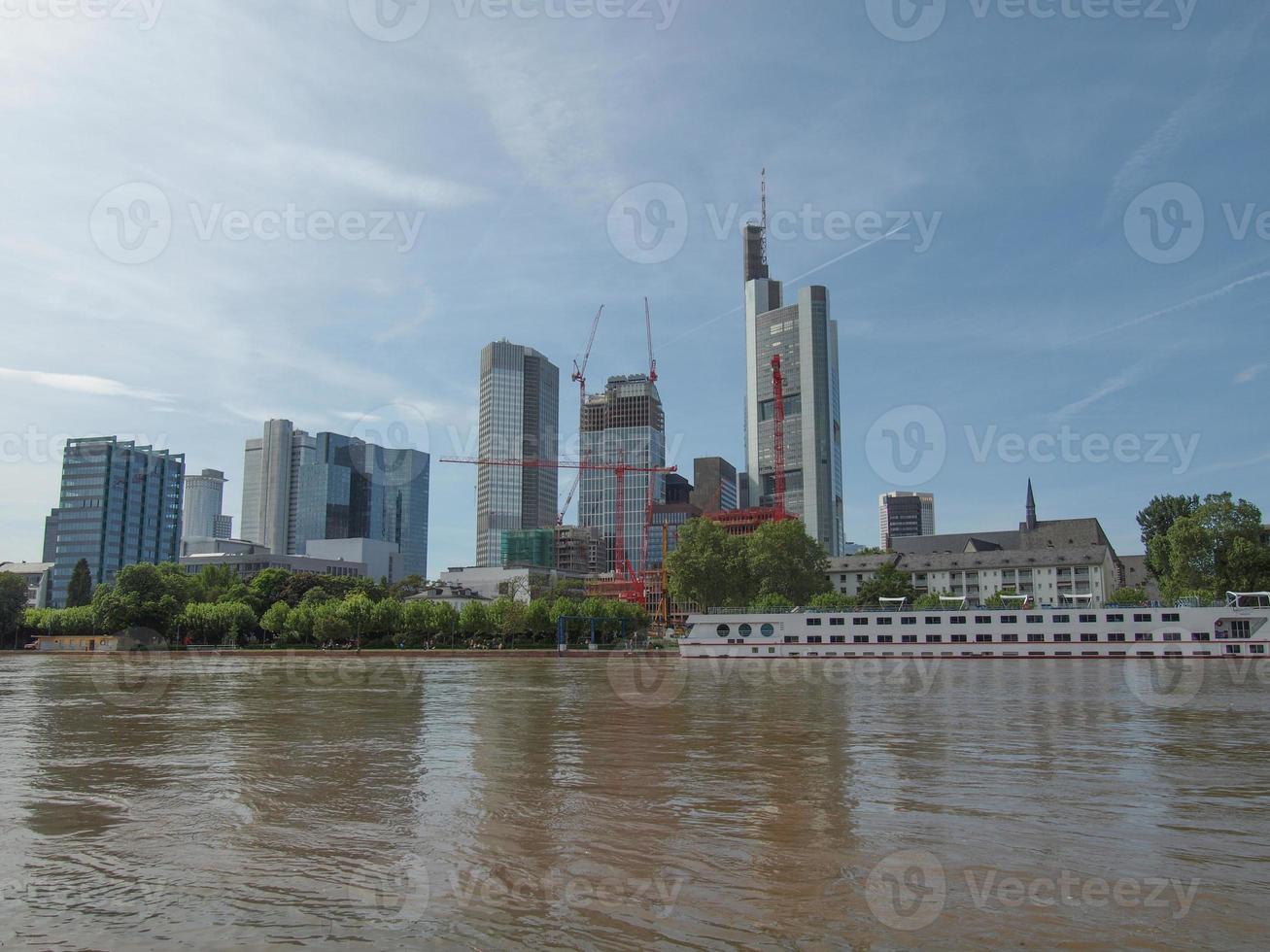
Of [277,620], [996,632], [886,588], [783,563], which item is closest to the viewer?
[996,632]

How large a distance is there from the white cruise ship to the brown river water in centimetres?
6403

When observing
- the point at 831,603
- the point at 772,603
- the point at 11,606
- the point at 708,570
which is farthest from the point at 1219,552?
the point at 11,606

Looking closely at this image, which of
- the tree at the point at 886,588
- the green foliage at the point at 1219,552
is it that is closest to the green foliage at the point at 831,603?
the tree at the point at 886,588

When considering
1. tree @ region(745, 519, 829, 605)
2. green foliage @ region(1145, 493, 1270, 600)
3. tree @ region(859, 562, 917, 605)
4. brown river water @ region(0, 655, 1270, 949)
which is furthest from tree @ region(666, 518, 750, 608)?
brown river water @ region(0, 655, 1270, 949)

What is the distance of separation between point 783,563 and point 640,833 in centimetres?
11317

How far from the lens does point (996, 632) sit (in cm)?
9212

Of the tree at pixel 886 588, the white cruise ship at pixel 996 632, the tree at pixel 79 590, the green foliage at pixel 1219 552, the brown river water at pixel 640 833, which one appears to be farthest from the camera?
the tree at pixel 79 590

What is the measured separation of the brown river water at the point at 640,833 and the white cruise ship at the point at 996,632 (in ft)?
210

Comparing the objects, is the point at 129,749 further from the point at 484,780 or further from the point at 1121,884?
the point at 1121,884

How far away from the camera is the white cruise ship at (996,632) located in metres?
84.4

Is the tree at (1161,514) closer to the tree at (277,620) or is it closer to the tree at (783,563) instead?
the tree at (783,563)

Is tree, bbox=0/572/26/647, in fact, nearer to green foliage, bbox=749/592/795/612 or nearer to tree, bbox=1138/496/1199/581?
green foliage, bbox=749/592/795/612

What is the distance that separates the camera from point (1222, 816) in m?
15.2

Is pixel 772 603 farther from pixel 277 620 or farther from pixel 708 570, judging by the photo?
pixel 277 620
